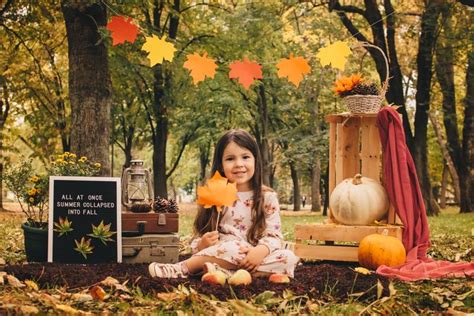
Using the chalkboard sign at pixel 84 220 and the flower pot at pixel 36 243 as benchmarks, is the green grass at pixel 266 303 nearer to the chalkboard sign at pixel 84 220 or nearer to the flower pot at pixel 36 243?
the chalkboard sign at pixel 84 220

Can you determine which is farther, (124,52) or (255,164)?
(124,52)

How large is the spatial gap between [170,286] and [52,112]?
49.5 feet

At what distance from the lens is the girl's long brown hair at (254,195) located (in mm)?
4078

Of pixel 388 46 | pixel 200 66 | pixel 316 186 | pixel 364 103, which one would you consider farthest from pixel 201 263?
pixel 316 186

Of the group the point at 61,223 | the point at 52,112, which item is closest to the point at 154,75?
the point at 52,112

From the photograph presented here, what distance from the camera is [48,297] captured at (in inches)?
111

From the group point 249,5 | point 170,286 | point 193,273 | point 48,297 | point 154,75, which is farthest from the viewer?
point 249,5

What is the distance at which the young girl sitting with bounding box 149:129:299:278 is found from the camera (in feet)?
12.6

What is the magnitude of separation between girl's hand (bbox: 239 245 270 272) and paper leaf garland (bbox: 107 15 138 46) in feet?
8.02

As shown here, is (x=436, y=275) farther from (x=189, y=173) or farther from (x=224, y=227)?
(x=189, y=173)

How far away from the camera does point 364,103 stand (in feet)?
17.9

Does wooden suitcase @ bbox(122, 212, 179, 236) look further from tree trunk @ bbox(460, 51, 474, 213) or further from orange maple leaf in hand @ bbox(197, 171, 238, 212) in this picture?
tree trunk @ bbox(460, 51, 474, 213)

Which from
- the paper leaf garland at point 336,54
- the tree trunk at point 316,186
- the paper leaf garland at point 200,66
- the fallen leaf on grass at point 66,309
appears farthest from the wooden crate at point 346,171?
the tree trunk at point 316,186

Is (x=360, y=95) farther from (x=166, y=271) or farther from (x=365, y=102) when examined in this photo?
(x=166, y=271)
